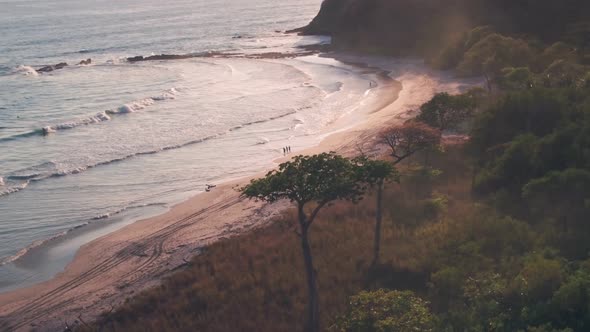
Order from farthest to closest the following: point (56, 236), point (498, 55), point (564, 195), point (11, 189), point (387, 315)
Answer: point (498, 55) → point (11, 189) → point (56, 236) → point (564, 195) → point (387, 315)

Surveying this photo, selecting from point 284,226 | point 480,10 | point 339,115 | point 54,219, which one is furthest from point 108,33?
point 284,226

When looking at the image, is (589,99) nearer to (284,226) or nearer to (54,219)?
(284,226)

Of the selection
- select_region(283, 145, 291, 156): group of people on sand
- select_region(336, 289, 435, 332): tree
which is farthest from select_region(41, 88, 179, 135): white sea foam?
select_region(336, 289, 435, 332): tree

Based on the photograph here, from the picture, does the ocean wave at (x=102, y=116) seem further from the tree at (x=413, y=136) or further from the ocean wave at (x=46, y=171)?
the tree at (x=413, y=136)

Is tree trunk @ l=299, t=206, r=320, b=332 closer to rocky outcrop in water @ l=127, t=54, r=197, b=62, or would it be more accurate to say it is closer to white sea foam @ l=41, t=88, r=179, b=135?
white sea foam @ l=41, t=88, r=179, b=135

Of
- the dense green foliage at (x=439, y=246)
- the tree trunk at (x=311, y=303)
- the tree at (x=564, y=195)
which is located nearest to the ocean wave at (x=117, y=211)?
the dense green foliage at (x=439, y=246)

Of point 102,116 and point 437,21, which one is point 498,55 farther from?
point 437,21

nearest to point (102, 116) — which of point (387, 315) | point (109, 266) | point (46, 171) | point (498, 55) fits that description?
point (46, 171)
